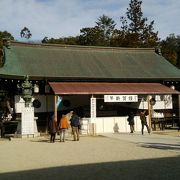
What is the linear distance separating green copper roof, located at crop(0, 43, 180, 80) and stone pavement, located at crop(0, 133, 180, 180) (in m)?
8.73

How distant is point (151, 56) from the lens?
111 feet

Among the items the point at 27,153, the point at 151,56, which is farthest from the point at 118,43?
the point at 27,153

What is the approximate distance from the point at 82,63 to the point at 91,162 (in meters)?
16.7

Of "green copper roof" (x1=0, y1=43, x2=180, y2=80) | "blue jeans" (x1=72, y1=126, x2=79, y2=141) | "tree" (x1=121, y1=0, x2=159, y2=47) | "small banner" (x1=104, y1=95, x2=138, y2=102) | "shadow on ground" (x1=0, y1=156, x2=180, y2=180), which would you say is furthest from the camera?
"tree" (x1=121, y1=0, x2=159, y2=47)

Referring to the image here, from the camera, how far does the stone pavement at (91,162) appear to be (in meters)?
10.7

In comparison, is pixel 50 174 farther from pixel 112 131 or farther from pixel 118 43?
pixel 118 43

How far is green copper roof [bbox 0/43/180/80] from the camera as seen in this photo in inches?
1049

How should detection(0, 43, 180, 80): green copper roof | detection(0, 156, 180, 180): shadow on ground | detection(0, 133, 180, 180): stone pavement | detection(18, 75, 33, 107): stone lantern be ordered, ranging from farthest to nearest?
detection(0, 43, 180, 80): green copper roof → detection(18, 75, 33, 107): stone lantern → detection(0, 133, 180, 180): stone pavement → detection(0, 156, 180, 180): shadow on ground

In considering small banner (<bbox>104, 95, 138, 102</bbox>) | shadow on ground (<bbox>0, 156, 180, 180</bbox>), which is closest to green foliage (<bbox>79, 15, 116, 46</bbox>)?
small banner (<bbox>104, 95, 138, 102</bbox>)

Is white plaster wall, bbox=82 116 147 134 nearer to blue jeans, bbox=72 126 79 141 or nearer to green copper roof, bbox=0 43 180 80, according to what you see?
green copper roof, bbox=0 43 180 80

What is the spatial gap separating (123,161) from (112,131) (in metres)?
13.2

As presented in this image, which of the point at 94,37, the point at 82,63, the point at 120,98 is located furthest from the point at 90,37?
the point at 120,98

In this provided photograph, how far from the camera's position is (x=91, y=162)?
43.5ft

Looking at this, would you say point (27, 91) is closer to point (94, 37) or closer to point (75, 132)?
point (75, 132)
